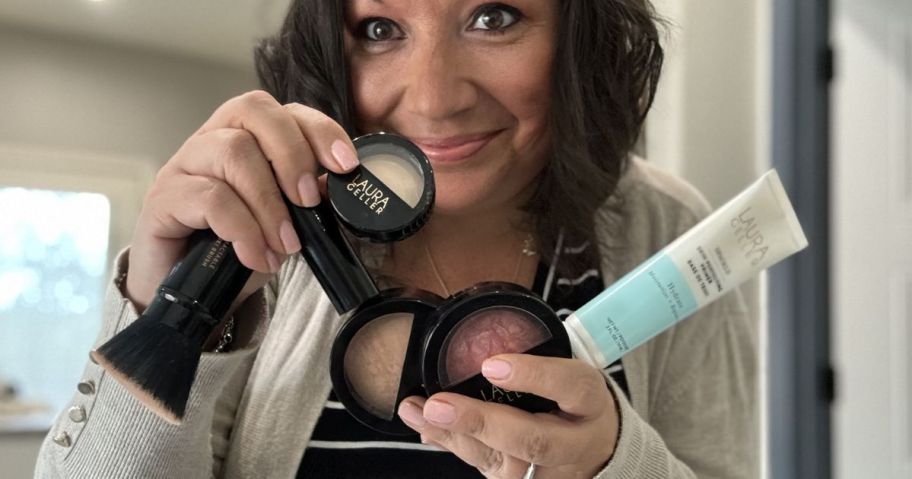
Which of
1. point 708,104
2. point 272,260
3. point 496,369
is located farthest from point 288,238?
point 708,104

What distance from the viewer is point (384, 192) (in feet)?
1.11

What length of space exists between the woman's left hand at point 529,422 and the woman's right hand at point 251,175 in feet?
0.37

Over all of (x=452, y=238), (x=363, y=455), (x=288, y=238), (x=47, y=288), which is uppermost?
(x=288, y=238)

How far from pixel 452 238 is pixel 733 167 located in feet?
1.48

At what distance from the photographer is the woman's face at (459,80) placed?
0.46m

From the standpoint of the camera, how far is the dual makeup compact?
338 mm

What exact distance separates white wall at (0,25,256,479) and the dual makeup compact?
83 cm

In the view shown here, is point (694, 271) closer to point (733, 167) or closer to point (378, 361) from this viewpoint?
point (378, 361)

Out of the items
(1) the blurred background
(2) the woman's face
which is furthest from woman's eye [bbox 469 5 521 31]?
(1) the blurred background

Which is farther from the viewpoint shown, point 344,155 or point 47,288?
point 47,288

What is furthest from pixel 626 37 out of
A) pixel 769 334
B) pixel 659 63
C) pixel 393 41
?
pixel 769 334

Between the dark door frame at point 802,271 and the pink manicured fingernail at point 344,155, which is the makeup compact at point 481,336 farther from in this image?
the dark door frame at point 802,271

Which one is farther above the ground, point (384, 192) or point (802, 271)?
point (384, 192)

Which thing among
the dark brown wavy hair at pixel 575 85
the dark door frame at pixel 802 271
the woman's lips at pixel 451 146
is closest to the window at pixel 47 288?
the dark brown wavy hair at pixel 575 85
